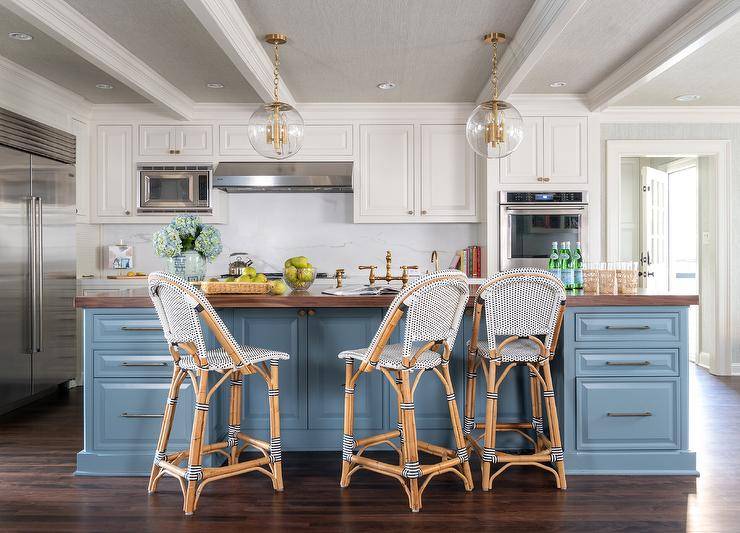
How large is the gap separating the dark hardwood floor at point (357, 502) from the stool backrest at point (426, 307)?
0.65 metres

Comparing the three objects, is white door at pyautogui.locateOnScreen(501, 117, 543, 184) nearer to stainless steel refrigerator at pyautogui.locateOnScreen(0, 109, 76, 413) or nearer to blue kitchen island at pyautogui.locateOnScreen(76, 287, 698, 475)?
blue kitchen island at pyautogui.locateOnScreen(76, 287, 698, 475)

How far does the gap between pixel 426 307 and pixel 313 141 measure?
10.2ft

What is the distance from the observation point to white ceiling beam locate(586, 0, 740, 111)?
3096 mm

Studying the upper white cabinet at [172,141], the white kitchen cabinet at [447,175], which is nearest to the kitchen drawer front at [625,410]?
the white kitchen cabinet at [447,175]

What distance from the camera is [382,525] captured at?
7.52 ft

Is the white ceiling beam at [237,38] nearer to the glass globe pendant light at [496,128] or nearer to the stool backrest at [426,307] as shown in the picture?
the glass globe pendant light at [496,128]

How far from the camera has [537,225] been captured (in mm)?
4895

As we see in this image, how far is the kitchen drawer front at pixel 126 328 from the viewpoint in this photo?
9.38 feet

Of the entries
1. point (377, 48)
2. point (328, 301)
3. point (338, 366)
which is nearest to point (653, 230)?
point (377, 48)

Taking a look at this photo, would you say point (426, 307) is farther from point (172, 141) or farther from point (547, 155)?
point (172, 141)

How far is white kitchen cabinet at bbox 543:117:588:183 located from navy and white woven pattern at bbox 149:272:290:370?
326 centimetres

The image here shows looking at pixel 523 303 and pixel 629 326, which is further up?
pixel 523 303

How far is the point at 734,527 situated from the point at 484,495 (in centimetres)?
95

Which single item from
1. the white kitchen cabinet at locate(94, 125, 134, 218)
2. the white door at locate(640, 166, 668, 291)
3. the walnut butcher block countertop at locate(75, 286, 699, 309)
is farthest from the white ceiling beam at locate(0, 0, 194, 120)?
the white door at locate(640, 166, 668, 291)
